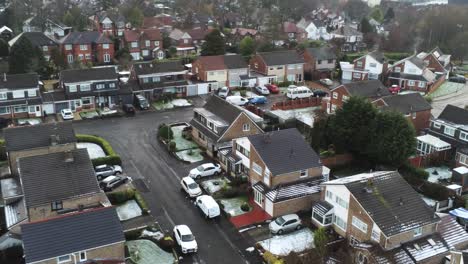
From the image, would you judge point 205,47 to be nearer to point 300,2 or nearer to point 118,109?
point 118,109

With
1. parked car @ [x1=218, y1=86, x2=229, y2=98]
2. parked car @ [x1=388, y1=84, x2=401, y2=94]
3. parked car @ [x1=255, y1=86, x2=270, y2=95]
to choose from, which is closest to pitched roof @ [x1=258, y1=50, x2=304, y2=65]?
parked car @ [x1=255, y1=86, x2=270, y2=95]

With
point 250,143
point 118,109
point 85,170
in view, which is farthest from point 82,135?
point 250,143

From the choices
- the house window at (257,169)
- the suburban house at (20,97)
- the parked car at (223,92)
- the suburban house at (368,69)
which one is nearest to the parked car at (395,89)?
the suburban house at (368,69)

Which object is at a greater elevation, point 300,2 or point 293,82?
point 300,2

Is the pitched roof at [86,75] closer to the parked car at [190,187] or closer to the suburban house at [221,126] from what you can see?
the suburban house at [221,126]

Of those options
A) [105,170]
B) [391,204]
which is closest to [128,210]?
[105,170]

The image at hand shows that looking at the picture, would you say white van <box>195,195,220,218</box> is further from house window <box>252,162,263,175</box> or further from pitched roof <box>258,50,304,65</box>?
pitched roof <box>258,50,304,65</box>
